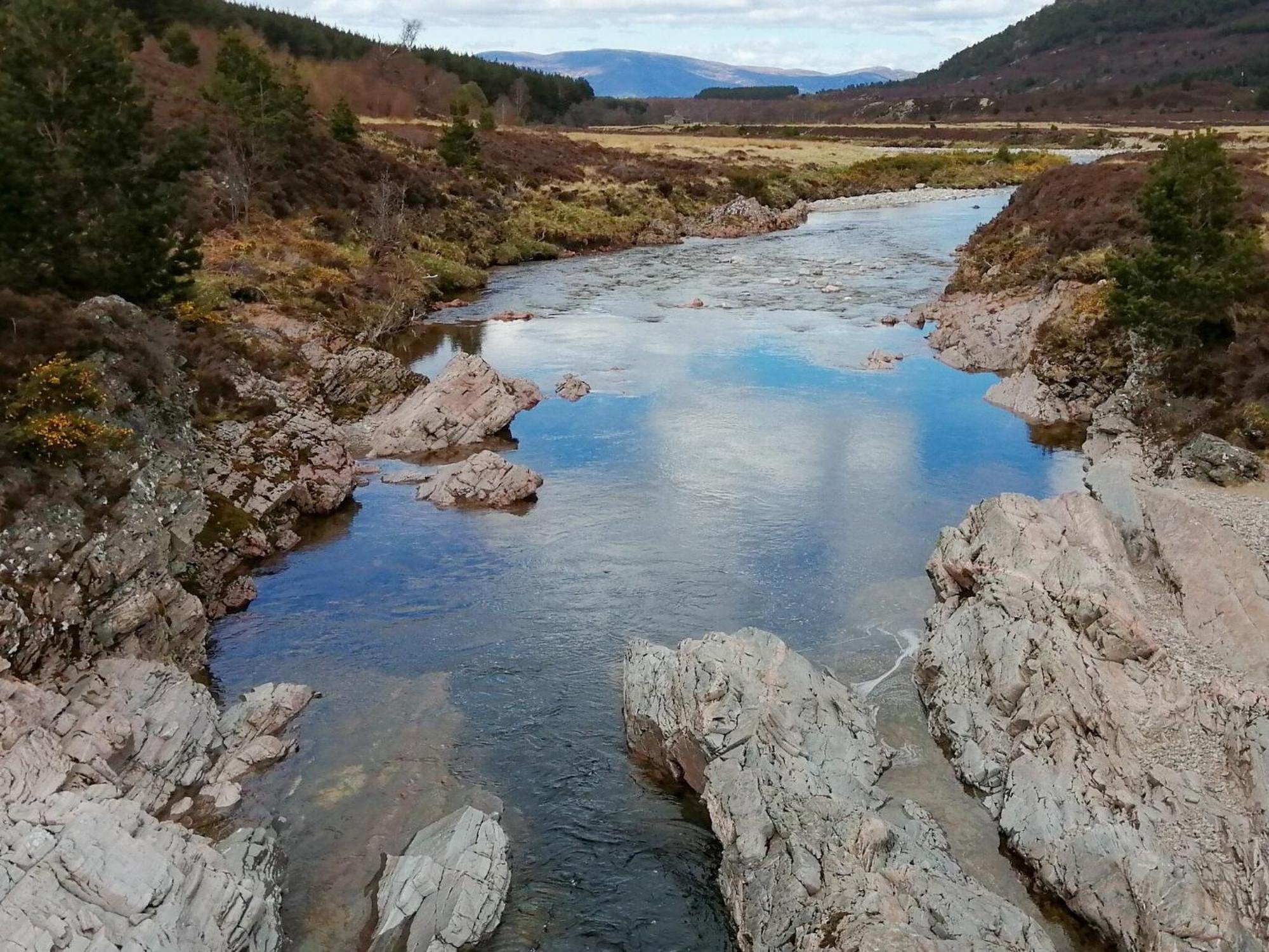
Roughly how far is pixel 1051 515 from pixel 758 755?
11107mm

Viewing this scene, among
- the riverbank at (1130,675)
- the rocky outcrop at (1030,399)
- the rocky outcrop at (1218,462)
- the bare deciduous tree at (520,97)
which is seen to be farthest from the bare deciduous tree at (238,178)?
the bare deciduous tree at (520,97)

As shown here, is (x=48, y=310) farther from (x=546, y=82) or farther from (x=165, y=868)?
(x=546, y=82)

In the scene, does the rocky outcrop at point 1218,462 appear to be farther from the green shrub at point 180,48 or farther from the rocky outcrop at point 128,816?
the green shrub at point 180,48

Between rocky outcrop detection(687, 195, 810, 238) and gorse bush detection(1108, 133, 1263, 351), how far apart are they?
5672cm

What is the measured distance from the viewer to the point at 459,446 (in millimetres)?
36281

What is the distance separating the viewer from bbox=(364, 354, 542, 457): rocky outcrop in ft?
118

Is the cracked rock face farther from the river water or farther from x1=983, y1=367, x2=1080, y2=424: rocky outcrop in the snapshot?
x1=983, y1=367, x2=1080, y2=424: rocky outcrop

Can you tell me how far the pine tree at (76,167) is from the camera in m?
26.7

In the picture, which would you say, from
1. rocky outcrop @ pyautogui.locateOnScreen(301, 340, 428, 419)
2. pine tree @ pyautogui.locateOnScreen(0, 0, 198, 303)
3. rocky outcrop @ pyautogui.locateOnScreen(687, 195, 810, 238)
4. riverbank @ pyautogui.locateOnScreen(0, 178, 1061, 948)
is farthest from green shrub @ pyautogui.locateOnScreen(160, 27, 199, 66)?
riverbank @ pyautogui.locateOnScreen(0, 178, 1061, 948)

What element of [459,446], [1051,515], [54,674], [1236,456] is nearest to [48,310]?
[54,674]

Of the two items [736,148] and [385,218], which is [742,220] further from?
[736,148]

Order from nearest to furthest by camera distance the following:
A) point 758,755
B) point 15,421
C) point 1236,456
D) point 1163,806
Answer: point 1163,806 → point 758,755 → point 15,421 → point 1236,456

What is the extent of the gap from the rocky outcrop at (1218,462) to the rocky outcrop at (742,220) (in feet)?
209

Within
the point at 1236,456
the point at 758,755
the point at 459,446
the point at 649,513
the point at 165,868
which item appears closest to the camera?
the point at 165,868
